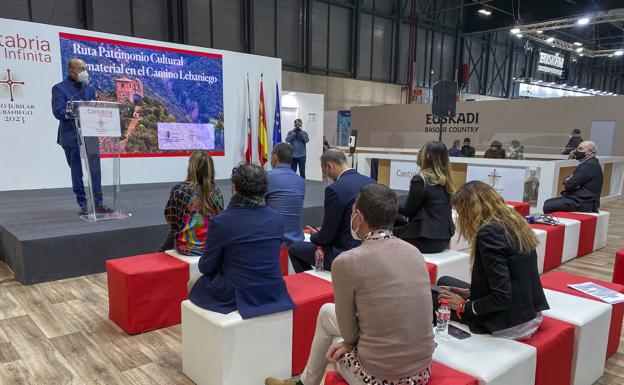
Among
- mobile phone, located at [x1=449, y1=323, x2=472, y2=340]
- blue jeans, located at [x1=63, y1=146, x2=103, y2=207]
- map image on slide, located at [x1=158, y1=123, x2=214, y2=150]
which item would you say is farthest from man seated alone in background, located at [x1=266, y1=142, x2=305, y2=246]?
map image on slide, located at [x1=158, y1=123, x2=214, y2=150]

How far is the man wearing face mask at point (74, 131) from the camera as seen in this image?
13.1 ft

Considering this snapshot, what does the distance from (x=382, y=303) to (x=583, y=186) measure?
15.4 ft

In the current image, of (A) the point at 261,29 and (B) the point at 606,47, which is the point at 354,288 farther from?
(B) the point at 606,47

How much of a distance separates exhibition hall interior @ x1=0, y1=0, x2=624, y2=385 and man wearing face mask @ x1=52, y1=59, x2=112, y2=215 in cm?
2

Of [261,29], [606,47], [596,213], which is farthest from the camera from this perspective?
[606,47]

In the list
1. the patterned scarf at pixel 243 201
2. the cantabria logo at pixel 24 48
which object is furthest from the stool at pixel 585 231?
the cantabria logo at pixel 24 48

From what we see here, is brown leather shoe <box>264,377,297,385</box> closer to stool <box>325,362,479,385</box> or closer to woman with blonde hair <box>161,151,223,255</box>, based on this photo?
stool <box>325,362,479,385</box>

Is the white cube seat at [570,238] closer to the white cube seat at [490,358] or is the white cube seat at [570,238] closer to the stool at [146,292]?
the white cube seat at [490,358]

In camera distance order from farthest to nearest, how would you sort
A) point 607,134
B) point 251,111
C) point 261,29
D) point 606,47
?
1. point 606,47
2. point 261,29
3. point 607,134
4. point 251,111

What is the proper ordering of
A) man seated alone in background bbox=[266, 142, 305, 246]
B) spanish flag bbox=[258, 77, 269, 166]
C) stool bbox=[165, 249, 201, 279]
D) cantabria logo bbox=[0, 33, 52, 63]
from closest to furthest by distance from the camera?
1. stool bbox=[165, 249, 201, 279]
2. man seated alone in background bbox=[266, 142, 305, 246]
3. cantabria logo bbox=[0, 33, 52, 63]
4. spanish flag bbox=[258, 77, 269, 166]

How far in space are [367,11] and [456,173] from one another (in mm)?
8524

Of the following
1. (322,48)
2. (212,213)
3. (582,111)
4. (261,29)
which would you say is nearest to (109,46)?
(212,213)

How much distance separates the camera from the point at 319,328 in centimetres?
177

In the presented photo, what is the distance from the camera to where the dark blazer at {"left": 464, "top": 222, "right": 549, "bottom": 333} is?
5.55 ft
